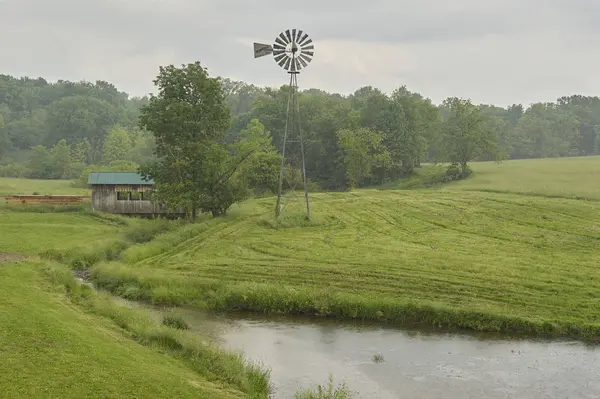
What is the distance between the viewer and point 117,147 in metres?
131

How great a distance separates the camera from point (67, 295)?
28.5 m

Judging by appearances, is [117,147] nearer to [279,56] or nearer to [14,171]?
[14,171]

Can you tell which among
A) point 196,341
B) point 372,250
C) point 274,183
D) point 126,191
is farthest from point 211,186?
point 196,341

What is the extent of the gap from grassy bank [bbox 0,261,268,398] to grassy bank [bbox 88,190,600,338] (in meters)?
8.08

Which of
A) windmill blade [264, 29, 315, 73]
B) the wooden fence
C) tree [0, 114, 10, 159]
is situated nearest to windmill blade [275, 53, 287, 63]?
windmill blade [264, 29, 315, 73]

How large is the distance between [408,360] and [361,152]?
70652mm

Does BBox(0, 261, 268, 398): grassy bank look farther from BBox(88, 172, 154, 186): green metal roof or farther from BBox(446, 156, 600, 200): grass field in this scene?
BBox(446, 156, 600, 200): grass field

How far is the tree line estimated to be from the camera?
300 feet

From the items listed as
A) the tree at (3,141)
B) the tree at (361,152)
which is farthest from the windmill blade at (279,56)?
the tree at (3,141)

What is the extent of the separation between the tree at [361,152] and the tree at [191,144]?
1631 inches

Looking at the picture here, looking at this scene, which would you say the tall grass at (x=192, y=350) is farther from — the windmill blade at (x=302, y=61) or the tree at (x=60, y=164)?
the tree at (x=60, y=164)

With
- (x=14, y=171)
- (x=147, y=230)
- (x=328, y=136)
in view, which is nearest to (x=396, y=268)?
(x=147, y=230)

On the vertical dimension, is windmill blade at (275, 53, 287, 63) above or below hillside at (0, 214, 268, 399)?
above

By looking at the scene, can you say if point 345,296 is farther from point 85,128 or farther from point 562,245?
point 85,128
